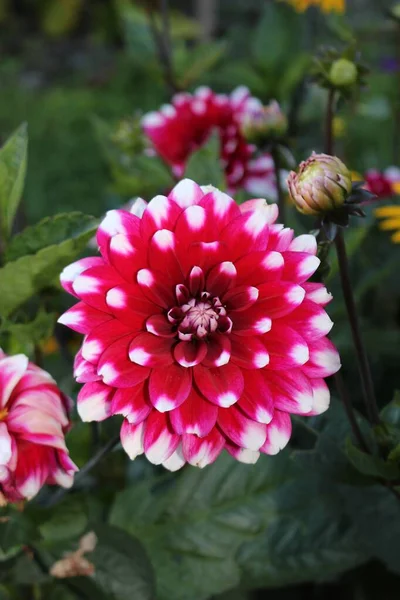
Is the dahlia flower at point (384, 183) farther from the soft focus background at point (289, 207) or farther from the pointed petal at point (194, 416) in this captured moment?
the pointed petal at point (194, 416)

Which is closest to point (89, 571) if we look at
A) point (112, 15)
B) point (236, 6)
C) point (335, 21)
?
point (335, 21)

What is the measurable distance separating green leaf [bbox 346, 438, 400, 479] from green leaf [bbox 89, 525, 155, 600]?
0.17m

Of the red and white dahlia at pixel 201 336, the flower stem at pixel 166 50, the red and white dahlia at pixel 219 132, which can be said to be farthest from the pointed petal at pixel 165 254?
the flower stem at pixel 166 50

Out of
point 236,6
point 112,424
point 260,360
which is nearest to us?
point 260,360

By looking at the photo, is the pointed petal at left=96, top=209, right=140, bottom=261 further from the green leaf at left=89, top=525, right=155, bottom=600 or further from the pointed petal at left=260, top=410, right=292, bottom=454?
the green leaf at left=89, top=525, right=155, bottom=600

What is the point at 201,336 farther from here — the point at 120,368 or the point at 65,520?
the point at 65,520

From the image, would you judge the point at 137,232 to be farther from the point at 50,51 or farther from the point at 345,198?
the point at 50,51

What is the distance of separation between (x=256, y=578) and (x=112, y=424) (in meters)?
0.16

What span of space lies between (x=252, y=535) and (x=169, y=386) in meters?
0.25

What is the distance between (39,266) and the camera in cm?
45

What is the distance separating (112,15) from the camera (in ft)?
11.2

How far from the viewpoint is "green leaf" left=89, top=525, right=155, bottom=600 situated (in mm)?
501

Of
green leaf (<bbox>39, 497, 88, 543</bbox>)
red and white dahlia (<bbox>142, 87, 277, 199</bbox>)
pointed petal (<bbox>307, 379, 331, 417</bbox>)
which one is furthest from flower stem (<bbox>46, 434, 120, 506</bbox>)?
red and white dahlia (<bbox>142, 87, 277, 199</bbox>)

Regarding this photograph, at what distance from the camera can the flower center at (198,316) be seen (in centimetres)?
38
